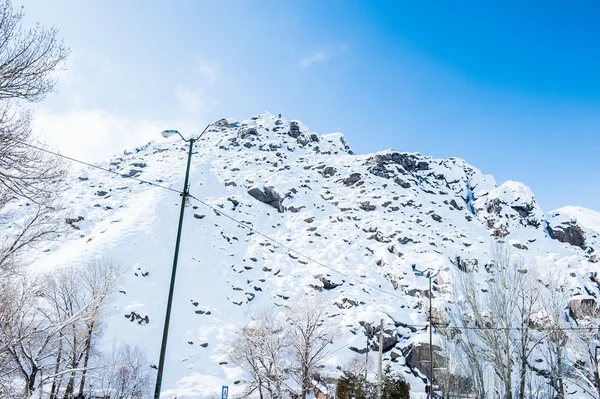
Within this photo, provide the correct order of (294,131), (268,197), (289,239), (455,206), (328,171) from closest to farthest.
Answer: (289,239)
(268,197)
(455,206)
(328,171)
(294,131)

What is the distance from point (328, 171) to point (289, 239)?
139 ft

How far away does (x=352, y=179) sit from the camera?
356 ft

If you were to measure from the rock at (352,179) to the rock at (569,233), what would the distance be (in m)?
49.8

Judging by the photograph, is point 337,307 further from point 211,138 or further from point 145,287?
point 211,138

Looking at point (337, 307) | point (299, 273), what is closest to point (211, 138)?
point (299, 273)

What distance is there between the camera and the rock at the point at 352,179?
352 ft

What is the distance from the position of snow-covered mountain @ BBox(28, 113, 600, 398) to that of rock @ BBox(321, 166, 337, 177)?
0.61 m

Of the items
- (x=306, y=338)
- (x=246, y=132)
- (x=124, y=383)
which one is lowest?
(x=124, y=383)

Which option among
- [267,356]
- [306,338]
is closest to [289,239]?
[267,356]

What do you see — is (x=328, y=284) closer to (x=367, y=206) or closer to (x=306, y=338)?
(x=306, y=338)

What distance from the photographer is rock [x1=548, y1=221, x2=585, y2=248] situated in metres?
82.3

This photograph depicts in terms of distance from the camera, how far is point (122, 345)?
39000 millimetres

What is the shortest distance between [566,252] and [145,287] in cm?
8180

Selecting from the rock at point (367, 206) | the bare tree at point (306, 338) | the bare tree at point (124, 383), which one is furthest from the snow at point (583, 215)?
the bare tree at point (124, 383)
